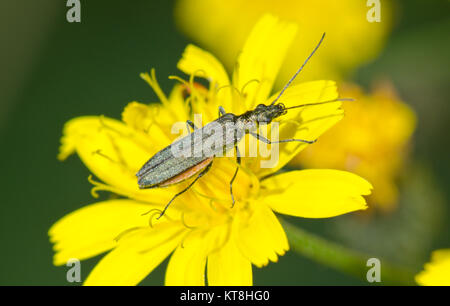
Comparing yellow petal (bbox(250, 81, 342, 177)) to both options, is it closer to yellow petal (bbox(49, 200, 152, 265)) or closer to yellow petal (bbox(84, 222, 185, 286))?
yellow petal (bbox(84, 222, 185, 286))

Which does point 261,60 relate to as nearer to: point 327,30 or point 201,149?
point 201,149

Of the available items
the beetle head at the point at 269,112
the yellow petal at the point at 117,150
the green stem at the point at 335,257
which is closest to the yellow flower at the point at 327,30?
the beetle head at the point at 269,112

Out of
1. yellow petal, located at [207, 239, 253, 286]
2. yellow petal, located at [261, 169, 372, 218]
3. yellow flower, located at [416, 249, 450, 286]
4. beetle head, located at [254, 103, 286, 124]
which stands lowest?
yellow flower, located at [416, 249, 450, 286]

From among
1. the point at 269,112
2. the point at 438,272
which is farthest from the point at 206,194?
the point at 438,272

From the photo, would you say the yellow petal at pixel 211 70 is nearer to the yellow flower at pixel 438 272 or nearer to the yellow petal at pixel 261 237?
the yellow petal at pixel 261 237

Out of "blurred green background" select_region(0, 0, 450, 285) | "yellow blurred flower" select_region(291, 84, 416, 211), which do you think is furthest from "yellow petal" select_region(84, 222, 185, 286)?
"blurred green background" select_region(0, 0, 450, 285)

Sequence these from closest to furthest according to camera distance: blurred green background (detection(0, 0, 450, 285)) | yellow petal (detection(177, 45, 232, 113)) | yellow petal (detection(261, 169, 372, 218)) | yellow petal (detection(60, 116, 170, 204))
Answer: yellow petal (detection(261, 169, 372, 218))
yellow petal (detection(60, 116, 170, 204))
yellow petal (detection(177, 45, 232, 113))
blurred green background (detection(0, 0, 450, 285))
